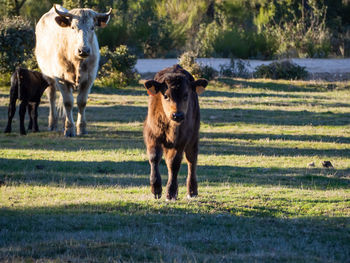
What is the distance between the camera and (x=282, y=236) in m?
6.39

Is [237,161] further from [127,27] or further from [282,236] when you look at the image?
[127,27]

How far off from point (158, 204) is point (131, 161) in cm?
451

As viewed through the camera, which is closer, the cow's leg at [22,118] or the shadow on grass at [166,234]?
the shadow on grass at [166,234]

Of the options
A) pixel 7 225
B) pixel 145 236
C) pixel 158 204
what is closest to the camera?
pixel 145 236

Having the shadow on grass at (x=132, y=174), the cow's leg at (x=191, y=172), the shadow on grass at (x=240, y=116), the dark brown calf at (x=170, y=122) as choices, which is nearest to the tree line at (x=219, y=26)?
the shadow on grass at (x=240, y=116)

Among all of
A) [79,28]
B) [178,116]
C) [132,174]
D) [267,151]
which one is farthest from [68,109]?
[178,116]

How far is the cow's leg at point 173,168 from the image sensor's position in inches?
313

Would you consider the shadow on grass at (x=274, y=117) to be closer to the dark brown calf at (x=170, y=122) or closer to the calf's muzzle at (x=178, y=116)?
the dark brown calf at (x=170, y=122)

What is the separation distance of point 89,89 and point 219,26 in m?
26.6

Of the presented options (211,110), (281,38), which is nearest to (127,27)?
(281,38)

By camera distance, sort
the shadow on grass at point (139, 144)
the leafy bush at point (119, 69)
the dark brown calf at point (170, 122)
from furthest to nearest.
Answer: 1. the leafy bush at point (119, 69)
2. the shadow on grass at point (139, 144)
3. the dark brown calf at point (170, 122)

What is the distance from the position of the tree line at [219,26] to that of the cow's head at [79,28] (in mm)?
17558

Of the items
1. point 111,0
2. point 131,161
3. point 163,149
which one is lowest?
point 131,161

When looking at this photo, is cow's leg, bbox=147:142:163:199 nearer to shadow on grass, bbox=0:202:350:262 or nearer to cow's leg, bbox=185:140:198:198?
shadow on grass, bbox=0:202:350:262
